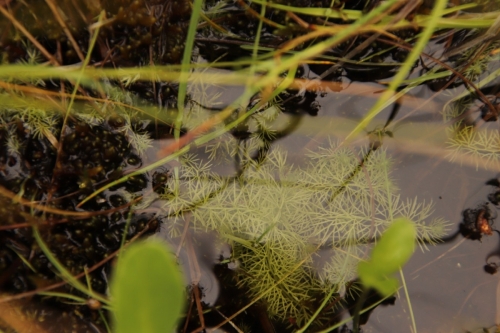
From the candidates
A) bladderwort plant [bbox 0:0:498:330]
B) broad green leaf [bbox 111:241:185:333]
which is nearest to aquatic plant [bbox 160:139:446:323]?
bladderwort plant [bbox 0:0:498:330]

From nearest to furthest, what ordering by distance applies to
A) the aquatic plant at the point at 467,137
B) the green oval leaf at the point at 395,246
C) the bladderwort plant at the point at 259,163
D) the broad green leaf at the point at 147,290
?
the broad green leaf at the point at 147,290
the green oval leaf at the point at 395,246
the bladderwort plant at the point at 259,163
the aquatic plant at the point at 467,137

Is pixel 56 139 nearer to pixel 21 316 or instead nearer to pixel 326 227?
pixel 21 316

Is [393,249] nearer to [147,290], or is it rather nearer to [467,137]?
[147,290]

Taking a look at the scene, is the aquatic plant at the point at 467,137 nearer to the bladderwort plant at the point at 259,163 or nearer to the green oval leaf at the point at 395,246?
the bladderwort plant at the point at 259,163

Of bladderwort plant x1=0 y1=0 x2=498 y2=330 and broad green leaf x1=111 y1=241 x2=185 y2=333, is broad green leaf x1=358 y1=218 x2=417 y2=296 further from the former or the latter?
bladderwort plant x1=0 y1=0 x2=498 y2=330

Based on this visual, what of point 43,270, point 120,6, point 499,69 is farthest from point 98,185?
point 499,69

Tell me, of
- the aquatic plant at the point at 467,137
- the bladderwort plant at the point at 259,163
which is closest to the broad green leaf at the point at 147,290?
the bladderwort plant at the point at 259,163
